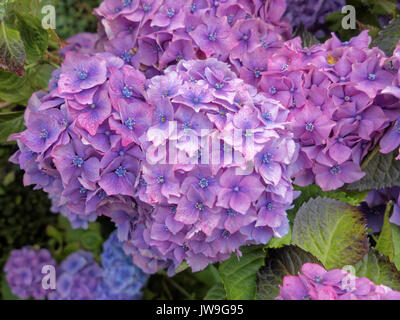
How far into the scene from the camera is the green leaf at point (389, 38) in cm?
84

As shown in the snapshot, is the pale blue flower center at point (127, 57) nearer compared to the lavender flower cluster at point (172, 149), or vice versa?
the lavender flower cluster at point (172, 149)

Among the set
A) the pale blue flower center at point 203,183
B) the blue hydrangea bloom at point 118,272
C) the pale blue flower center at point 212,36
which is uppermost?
the pale blue flower center at point 212,36

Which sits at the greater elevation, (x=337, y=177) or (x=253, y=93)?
(x=253, y=93)

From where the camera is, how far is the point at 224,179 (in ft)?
2.20

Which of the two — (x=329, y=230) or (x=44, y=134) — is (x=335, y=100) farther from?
(x=44, y=134)

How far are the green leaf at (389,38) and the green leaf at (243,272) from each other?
0.42 meters

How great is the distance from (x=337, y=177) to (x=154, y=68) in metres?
0.36

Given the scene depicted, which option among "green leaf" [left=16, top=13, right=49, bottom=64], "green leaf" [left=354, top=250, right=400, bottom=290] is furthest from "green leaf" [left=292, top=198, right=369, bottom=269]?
"green leaf" [left=16, top=13, right=49, bottom=64]

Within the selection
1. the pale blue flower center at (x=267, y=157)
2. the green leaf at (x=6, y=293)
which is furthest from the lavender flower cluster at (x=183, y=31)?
the green leaf at (x=6, y=293)

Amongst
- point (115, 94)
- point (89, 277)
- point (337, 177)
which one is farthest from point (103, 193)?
point (89, 277)

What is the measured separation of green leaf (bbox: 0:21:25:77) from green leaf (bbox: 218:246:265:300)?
1.62ft

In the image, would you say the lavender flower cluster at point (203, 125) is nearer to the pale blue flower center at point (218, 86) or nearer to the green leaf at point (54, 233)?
the pale blue flower center at point (218, 86)

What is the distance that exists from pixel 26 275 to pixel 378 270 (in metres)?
0.90
